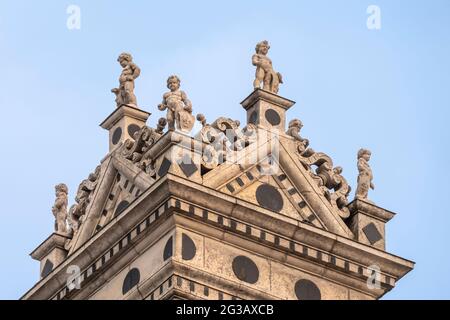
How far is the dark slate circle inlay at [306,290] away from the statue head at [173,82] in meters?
5.24

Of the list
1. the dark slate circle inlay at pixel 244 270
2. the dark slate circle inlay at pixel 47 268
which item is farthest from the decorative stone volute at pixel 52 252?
the dark slate circle inlay at pixel 244 270

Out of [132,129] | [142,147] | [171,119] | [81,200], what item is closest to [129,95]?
Result: [132,129]

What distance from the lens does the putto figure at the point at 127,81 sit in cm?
8825

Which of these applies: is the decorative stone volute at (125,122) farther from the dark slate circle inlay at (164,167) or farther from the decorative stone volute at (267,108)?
the dark slate circle inlay at (164,167)

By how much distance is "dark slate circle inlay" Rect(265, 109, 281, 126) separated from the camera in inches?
3413

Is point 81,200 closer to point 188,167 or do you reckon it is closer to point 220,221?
point 188,167

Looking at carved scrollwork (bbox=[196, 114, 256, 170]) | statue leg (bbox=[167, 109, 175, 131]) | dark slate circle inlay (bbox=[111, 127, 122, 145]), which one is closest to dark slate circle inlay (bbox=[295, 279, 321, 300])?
carved scrollwork (bbox=[196, 114, 256, 170])

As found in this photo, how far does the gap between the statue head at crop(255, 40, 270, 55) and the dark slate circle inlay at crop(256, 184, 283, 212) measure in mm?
3936

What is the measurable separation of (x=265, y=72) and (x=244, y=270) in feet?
18.6

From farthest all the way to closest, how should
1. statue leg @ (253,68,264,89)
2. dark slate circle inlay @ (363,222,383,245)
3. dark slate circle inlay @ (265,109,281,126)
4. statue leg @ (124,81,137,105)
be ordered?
statue leg @ (124,81,137,105)
statue leg @ (253,68,264,89)
dark slate circle inlay @ (265,109,281,126)
dark slate circle inlay @ (363,222,383,245)

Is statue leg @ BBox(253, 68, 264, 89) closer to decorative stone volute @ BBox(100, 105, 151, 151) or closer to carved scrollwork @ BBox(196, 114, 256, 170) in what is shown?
carved scrollwork @ BBox(196, 114, 256, 170)

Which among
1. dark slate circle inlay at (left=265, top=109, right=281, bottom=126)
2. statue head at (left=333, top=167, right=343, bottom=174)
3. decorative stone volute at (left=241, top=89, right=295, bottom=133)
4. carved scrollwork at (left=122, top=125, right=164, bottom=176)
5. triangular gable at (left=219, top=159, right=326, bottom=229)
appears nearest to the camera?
triangular gable at (left=219, top=159, right=326, bottom=229)
